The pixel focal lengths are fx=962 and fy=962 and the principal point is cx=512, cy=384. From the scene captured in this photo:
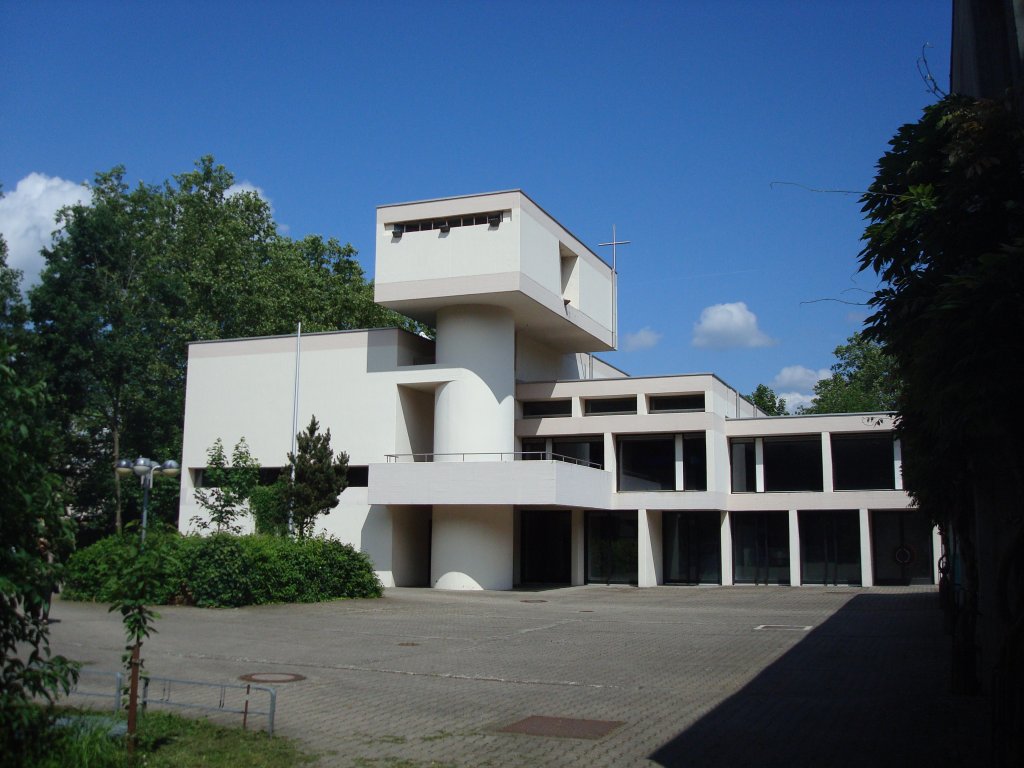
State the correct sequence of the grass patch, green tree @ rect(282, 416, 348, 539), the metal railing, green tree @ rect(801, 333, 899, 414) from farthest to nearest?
green tree @ rect(801, 333, 899, 414) → green tree @ rect(282, 416, 348, 539) → the metal railing → the grass patch

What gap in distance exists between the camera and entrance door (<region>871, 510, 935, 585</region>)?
34250 mm

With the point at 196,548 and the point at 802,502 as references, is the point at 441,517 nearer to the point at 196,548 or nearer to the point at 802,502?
the point at 196,548

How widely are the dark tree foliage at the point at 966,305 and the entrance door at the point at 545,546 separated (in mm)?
26181

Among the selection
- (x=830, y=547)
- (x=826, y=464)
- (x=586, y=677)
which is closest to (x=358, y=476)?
(x=826, y=464)

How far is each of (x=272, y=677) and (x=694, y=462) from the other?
24747 mm

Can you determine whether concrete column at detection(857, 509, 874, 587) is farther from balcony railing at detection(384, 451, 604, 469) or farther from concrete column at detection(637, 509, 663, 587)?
balcony railing at detection(384, 451, 604, 469)

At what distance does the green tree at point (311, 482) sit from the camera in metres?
29.4

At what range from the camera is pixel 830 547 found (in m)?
35.3

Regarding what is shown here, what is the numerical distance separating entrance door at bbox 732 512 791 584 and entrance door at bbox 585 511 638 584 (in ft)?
12.6

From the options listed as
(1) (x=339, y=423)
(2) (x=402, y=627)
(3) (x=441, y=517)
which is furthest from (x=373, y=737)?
(1) (x=339, y=423)

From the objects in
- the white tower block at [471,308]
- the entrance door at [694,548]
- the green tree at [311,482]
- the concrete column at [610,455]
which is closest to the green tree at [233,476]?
the green tree at [311,482]

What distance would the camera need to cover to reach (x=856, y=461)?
115 ft

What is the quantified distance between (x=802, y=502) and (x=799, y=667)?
21.6m

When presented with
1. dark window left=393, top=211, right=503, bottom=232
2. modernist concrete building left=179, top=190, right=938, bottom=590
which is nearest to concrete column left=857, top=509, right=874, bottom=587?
modernist concrete building left=179, top=190, right=938, bottom=590
